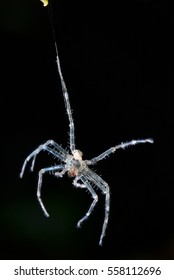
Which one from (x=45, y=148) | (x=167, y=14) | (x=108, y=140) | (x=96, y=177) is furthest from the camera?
(x=167, y=14)

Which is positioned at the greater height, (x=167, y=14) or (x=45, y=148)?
(x=167, y=14)

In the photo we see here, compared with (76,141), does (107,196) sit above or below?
below

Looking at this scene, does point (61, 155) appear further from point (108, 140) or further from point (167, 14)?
point (167, 14)
